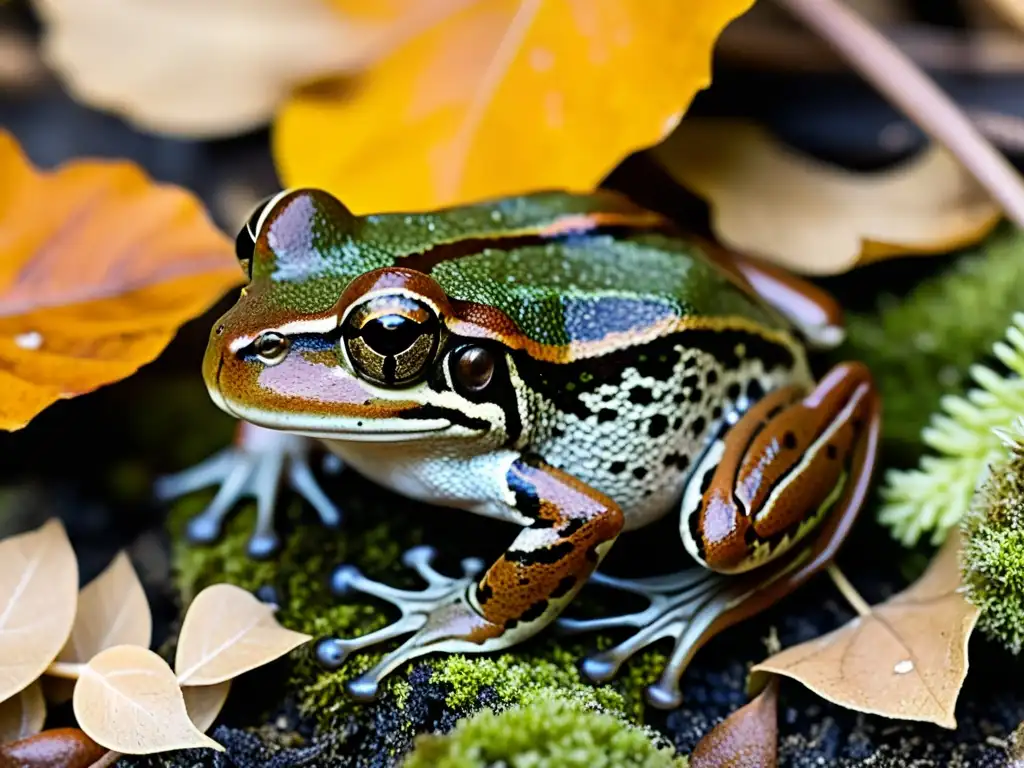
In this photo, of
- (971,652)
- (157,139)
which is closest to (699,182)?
(971,652)

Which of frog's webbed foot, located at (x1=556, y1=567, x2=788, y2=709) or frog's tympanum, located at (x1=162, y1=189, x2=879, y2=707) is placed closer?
frog's tympanum, located at (x1=162, y1=189, x2=879, y2=707)

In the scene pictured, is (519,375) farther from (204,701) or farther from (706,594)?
(204,701)

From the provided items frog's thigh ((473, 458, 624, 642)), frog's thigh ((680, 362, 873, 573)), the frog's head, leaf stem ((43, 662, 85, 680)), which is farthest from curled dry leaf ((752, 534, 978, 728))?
leaf stem ((43, 662, 85, 680))

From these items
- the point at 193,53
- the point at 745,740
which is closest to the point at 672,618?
the point at 745,740

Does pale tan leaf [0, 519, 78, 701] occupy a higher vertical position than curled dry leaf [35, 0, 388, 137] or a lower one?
lower

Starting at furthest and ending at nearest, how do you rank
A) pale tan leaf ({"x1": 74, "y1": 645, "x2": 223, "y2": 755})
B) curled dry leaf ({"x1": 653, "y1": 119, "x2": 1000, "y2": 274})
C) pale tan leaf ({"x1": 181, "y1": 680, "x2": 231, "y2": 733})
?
1. curled dry leaf ({"x1": 653, "y1": 119, "x2": 1000, "y2": 274})
2. pale tan leaf ({"x1": 181, "y1": 680, "x2": 231, "y2": 733})
3. pale tan leaf ({"x1": 74, "y1": 645, "x2": 223, "y2": 755})

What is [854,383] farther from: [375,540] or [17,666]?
[17,666]

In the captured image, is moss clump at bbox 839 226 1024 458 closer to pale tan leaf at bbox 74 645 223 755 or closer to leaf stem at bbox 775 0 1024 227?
leaf stem at bbox 775 0 1024 227

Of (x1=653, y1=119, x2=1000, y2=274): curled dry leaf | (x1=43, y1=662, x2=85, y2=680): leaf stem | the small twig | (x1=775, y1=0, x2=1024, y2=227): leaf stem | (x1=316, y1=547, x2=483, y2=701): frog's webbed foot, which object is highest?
(x1=775, y1=0, x2=1024, y2=227): leaf stem
